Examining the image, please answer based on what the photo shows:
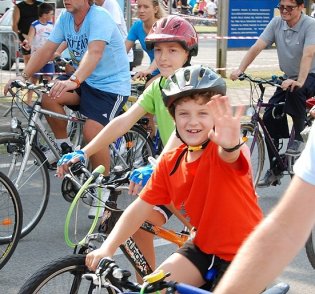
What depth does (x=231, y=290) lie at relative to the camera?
6.05ft

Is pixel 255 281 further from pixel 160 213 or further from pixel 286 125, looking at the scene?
pixel 286 125

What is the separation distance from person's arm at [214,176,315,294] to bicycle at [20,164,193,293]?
139cm

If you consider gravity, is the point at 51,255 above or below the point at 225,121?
below

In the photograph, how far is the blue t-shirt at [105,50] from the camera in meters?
6.23

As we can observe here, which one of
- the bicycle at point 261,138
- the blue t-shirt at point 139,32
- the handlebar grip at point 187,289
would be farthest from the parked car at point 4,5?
the handlebar grip at point 187,289

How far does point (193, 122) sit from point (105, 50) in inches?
129

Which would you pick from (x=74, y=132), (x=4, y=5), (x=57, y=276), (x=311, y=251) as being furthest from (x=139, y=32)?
(x=4, y=5)

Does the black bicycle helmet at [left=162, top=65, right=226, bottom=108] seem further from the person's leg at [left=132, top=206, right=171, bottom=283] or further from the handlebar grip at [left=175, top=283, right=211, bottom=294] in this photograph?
the handlebar grip at [left=175, top=283, right=211, bottom=294]

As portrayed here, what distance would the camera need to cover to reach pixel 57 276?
3.27 m

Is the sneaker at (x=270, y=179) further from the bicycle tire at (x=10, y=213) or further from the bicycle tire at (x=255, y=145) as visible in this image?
the bicycle tire at (x=10, y=213)

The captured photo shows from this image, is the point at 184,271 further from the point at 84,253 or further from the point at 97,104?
the point at 97,104

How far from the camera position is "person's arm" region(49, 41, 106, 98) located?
5832 millimetres

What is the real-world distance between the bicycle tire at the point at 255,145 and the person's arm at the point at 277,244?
549 cm

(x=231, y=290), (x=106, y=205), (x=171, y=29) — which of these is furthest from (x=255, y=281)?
(x=171, y=29)
